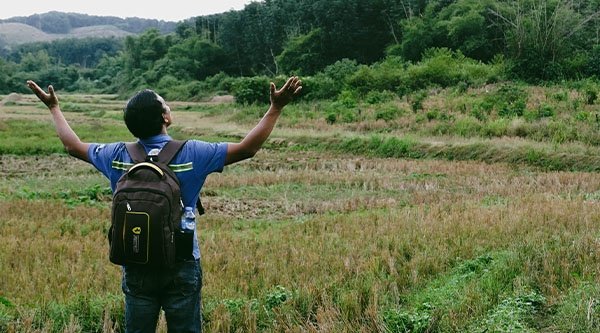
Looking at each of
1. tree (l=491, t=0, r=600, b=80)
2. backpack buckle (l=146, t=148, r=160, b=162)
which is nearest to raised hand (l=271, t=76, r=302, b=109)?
backpack buckle (l=146, t=148, r=160, b=162)

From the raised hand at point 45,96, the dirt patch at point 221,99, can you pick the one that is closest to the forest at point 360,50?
the dirt patch at point 221,99

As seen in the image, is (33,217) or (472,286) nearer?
(472,286)

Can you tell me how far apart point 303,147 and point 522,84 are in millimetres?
15275

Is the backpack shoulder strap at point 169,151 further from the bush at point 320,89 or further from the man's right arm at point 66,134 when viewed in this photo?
the bush at point 320,89

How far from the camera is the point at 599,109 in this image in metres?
20.9

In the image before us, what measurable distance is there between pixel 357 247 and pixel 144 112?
4.24 meters

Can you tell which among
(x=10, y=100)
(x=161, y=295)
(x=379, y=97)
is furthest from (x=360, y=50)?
(x=161, y=295)

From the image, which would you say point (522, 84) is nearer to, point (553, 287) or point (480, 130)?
point (480, 130)

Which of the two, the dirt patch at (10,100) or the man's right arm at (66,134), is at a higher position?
the man's right arm at (66,134)

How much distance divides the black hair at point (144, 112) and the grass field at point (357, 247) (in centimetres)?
188

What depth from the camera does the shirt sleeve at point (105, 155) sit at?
10.0 ft

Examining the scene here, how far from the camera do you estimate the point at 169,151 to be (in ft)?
9.37

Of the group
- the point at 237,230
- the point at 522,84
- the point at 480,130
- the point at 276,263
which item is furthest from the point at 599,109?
the point at 276,263

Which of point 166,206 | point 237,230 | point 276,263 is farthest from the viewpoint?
point 237,230
